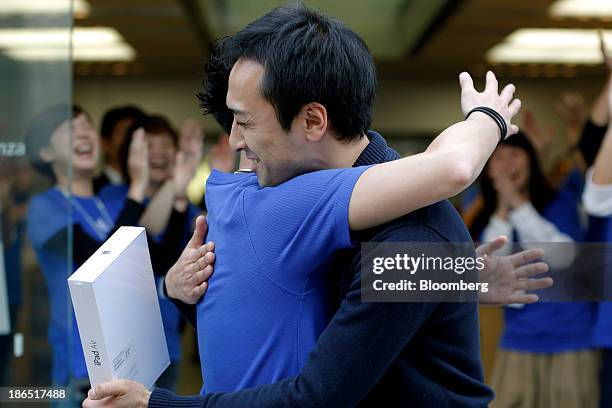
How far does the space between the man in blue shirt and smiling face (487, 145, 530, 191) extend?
268 cm

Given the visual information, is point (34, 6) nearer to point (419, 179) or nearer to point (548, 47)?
point (419, 179)

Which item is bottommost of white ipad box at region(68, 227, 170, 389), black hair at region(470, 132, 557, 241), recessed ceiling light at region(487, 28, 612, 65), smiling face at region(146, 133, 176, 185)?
white ipad box at region(68, 227, 170, 389)

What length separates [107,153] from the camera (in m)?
4.04

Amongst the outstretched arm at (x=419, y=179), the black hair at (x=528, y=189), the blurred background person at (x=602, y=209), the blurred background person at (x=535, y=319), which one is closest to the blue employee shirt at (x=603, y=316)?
the blurred background person at (x=602, y=209)

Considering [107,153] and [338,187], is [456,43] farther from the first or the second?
[338,187]

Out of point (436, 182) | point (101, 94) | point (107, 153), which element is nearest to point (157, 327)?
point (436, 182)

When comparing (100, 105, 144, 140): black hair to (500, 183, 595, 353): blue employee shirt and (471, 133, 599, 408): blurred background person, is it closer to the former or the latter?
(471, 133, 599, 408): blurred background person

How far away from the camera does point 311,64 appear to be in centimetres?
120

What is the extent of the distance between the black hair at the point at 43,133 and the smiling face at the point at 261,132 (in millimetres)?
1864

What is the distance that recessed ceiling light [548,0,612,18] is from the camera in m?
4.34

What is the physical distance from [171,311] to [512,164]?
1.73 metres

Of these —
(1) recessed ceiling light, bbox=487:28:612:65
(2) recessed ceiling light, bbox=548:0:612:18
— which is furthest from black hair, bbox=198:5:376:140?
(1) recessed ceiling light, bbox=487:28:612:65

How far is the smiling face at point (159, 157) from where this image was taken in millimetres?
3836

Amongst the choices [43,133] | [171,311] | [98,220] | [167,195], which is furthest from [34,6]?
[171,311]
